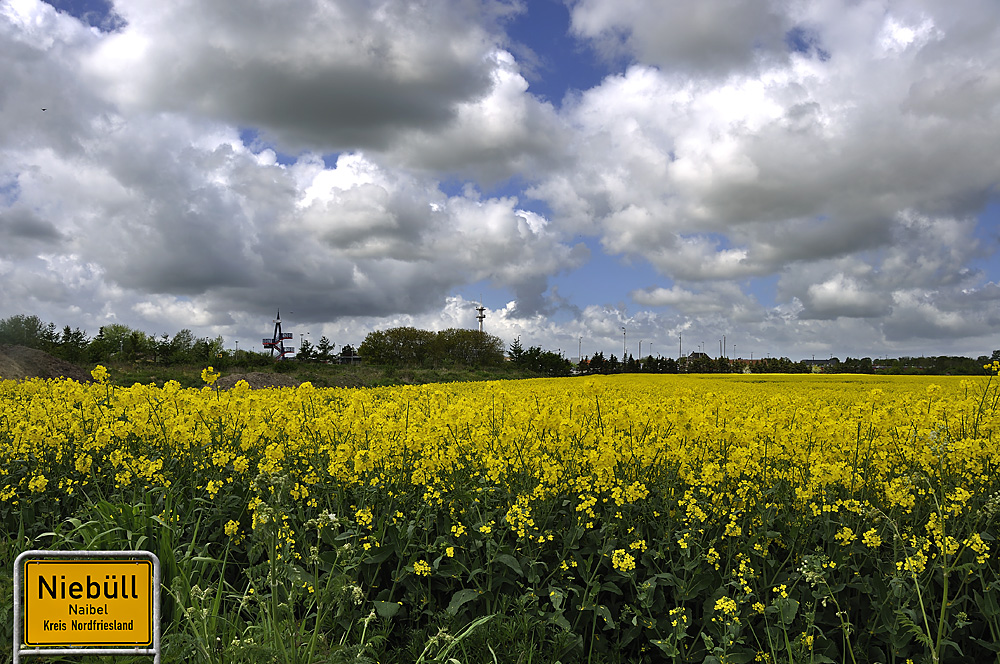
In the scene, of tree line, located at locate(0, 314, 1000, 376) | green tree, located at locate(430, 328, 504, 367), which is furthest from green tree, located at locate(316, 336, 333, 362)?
green tree, located at locate(430, 328, 504, 367)

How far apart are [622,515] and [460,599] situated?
3.67 feet

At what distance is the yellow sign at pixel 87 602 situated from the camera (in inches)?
67.6

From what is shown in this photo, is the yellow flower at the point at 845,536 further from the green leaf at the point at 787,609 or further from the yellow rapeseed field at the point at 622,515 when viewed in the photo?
the green leaf at the point at 787,609

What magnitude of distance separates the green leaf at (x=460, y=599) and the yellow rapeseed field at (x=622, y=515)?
0.05 feet

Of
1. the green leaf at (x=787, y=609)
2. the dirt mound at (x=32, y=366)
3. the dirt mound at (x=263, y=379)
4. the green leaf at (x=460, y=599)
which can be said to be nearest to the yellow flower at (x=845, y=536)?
the green leaf at (x=787, y=609)

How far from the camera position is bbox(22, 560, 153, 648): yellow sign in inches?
67.6

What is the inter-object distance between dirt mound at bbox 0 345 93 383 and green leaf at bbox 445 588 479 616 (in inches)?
710

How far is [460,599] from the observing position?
3.22 m

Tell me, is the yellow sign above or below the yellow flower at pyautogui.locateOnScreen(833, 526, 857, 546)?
above

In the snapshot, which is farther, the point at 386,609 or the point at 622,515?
the point at 622,515

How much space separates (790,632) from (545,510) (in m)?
1.54

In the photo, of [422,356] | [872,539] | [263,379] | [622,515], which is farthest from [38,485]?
[422,356]

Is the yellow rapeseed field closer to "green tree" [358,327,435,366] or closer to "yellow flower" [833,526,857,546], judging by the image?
"yellow flower" [833,526,857,546]

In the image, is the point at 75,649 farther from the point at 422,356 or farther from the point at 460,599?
the point at 422,356
